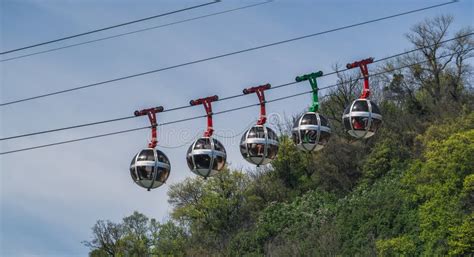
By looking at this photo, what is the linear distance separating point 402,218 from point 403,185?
2311 mm

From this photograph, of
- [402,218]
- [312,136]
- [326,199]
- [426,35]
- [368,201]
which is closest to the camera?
[312,136]

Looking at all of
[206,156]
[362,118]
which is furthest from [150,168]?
[362,118]

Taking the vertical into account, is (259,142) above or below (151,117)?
below

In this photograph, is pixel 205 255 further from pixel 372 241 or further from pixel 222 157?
pixel 222 157

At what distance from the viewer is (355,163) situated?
2267 inches

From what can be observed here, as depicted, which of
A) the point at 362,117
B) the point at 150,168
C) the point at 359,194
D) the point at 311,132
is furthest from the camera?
the point at 359,194

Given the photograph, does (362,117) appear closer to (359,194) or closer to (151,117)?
(151,117)

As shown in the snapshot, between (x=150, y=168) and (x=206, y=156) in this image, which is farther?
(x=150, y=168)

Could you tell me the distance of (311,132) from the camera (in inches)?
798

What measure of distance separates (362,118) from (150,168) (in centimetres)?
477

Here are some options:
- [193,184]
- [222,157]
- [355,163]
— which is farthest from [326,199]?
[222,157]

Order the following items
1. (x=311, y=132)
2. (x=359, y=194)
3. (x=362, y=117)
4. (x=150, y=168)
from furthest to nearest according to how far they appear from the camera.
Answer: (x=359, y=194), (x=150, y=168), (x=311, y=132), (x=362, y=117)

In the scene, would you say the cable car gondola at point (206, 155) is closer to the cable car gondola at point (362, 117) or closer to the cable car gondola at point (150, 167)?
the cable car gondola at point (150, 167)

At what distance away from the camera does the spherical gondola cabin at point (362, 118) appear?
20.2 m
